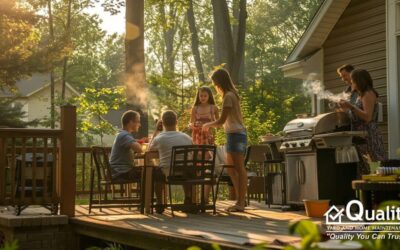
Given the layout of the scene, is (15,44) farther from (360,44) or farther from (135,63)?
(360,44)

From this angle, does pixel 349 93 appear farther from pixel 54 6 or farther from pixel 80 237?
pixel 54 6

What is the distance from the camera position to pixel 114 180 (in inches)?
291

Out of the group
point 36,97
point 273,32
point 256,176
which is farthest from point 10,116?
point 273,32

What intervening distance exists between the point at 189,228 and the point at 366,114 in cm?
226

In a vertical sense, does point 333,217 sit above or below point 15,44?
below

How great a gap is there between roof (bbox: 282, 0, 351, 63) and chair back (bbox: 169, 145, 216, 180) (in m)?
3.09

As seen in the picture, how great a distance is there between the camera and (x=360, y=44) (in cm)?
877

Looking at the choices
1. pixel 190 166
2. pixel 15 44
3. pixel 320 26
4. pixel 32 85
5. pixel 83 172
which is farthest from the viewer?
pixel 32 85

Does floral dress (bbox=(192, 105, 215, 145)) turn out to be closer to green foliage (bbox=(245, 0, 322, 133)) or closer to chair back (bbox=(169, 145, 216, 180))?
chair back (bbox=(169, 145, 216, 180))

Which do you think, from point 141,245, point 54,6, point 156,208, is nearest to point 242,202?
point 156,208

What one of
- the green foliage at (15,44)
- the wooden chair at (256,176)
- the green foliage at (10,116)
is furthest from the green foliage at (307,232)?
the green foliage at (10,116)

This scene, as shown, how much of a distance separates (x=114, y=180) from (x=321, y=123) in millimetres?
2378

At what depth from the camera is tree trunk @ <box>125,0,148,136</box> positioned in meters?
12.9

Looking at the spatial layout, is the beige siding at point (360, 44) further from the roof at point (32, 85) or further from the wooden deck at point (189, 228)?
the roof at point (32, 85)
